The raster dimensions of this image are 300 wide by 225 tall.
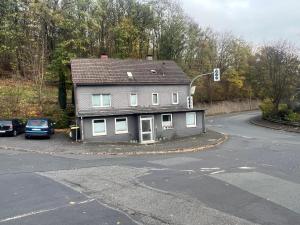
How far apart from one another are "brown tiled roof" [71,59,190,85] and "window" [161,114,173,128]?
3544 millimetres

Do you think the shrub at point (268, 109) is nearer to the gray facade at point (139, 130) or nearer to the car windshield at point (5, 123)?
the gray facade at point (139, 130)

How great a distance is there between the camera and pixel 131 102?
1496 inches

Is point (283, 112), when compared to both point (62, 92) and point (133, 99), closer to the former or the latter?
point (133, 99)

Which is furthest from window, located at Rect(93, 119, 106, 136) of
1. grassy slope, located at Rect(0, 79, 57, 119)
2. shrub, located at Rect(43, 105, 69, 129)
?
grassy slope, located at Rect(0, 79, 57, 119)

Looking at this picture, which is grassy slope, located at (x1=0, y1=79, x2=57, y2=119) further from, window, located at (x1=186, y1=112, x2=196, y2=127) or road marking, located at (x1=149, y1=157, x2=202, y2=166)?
road marking, located at (x1=149, y1=157, x2=202, y2=166)

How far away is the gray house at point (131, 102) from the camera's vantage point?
113 feet

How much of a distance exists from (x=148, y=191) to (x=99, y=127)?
20.2 meters

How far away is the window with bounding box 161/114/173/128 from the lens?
37.5 metres

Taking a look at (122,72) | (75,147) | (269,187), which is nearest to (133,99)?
(122,72)

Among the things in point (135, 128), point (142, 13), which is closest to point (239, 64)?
point (142, 13)

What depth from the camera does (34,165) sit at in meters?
19.9

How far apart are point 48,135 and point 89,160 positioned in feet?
38.7

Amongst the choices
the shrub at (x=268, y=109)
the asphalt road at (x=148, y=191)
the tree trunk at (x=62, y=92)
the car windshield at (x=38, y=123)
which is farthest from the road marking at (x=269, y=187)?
the shrub at (x=268, y=109)

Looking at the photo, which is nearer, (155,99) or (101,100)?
(101,100)
